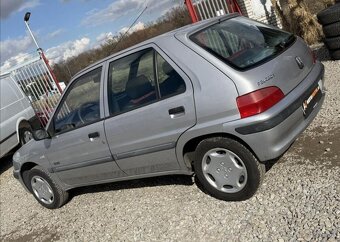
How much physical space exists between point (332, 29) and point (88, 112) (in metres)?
4.64

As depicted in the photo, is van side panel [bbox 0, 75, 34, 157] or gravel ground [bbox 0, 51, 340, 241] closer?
gravel ground [bbox 0, 51, 340, 241]

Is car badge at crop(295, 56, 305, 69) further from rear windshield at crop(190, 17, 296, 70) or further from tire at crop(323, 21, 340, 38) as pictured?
tire at crop(323, 21, 340, 38)

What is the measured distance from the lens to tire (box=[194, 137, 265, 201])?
3.89 meters

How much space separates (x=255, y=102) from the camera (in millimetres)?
3648

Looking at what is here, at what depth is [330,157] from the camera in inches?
171

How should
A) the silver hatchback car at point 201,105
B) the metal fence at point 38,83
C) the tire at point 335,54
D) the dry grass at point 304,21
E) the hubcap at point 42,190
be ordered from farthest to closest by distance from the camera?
the metal fence at point 38,83
the dry grass at point 304,21
the tire at point 335,54
the hubcap at point 42,190
the silver hatchback car at point 201,105

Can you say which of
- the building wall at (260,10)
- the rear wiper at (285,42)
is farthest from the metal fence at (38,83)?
the rear wiper at (285,42)

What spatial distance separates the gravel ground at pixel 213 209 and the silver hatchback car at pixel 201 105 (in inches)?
11.1

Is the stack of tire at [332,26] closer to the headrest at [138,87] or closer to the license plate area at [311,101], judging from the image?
the license plate area at [311,101]

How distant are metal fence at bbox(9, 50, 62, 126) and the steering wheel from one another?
7389 mm

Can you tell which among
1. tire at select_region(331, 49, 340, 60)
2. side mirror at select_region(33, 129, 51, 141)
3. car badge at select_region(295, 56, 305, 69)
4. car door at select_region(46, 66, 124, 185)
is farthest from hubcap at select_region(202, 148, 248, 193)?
tire at select_region(331, 49, 340, 60)

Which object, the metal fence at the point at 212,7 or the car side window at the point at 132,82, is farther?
the metal fence at the point at 212,7

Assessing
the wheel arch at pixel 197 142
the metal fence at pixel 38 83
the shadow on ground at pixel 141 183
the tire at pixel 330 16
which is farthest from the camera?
the metal fence at pixel 38 83

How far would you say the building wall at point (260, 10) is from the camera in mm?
10078
